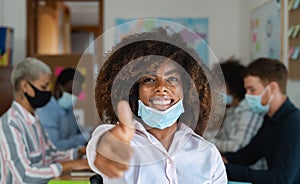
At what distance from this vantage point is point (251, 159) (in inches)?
110

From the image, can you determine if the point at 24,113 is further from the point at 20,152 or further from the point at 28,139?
the point at 20,152

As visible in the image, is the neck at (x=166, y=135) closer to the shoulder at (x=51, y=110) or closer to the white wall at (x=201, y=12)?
the shoulder at (x=51, y=110)

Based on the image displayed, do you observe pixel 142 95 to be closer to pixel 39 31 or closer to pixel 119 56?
pixel 119 56

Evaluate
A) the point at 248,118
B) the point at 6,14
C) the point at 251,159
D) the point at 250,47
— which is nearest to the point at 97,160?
the point at 251,159

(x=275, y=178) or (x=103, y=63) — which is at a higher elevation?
(x=103, y=63)

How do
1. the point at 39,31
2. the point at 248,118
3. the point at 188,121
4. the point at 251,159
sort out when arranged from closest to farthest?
the point at 188,121 → the point at 251,159 → the point at 248,118 → the point at 39,31

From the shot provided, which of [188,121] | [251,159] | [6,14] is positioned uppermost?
[6,14]

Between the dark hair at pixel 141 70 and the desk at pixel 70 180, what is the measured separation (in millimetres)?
1072

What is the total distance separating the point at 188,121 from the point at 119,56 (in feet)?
0.85

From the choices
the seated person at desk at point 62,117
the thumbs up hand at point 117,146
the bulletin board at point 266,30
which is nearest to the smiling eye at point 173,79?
the thumbs up hand at point 117,146

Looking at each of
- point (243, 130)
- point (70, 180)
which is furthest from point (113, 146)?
point (243, 130)

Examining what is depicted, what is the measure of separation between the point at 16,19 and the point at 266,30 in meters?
2.58

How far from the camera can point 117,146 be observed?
1.17m

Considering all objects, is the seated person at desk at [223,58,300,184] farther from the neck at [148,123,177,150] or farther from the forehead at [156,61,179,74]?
the forehead at [156,61,179,74]
